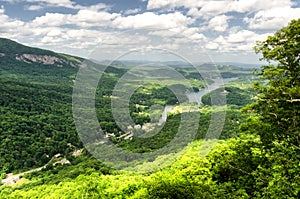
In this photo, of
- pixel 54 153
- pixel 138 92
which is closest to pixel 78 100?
pixel 54 153

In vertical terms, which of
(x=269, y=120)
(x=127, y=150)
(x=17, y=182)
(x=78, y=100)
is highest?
(x=269, y=120)

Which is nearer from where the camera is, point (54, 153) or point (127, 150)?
point (127, 150)

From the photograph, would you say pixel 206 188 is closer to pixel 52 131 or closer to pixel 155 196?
pixel 155 196

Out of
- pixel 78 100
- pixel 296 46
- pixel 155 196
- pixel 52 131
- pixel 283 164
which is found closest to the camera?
pixel 283 164

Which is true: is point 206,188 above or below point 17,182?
above

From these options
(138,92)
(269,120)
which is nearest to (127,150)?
(269,120)

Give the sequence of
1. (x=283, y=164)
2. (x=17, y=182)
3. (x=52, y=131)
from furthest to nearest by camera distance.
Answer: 1. (x=52, y=131)
2. (x=17, y=182)
3. (x=283, y=164)
